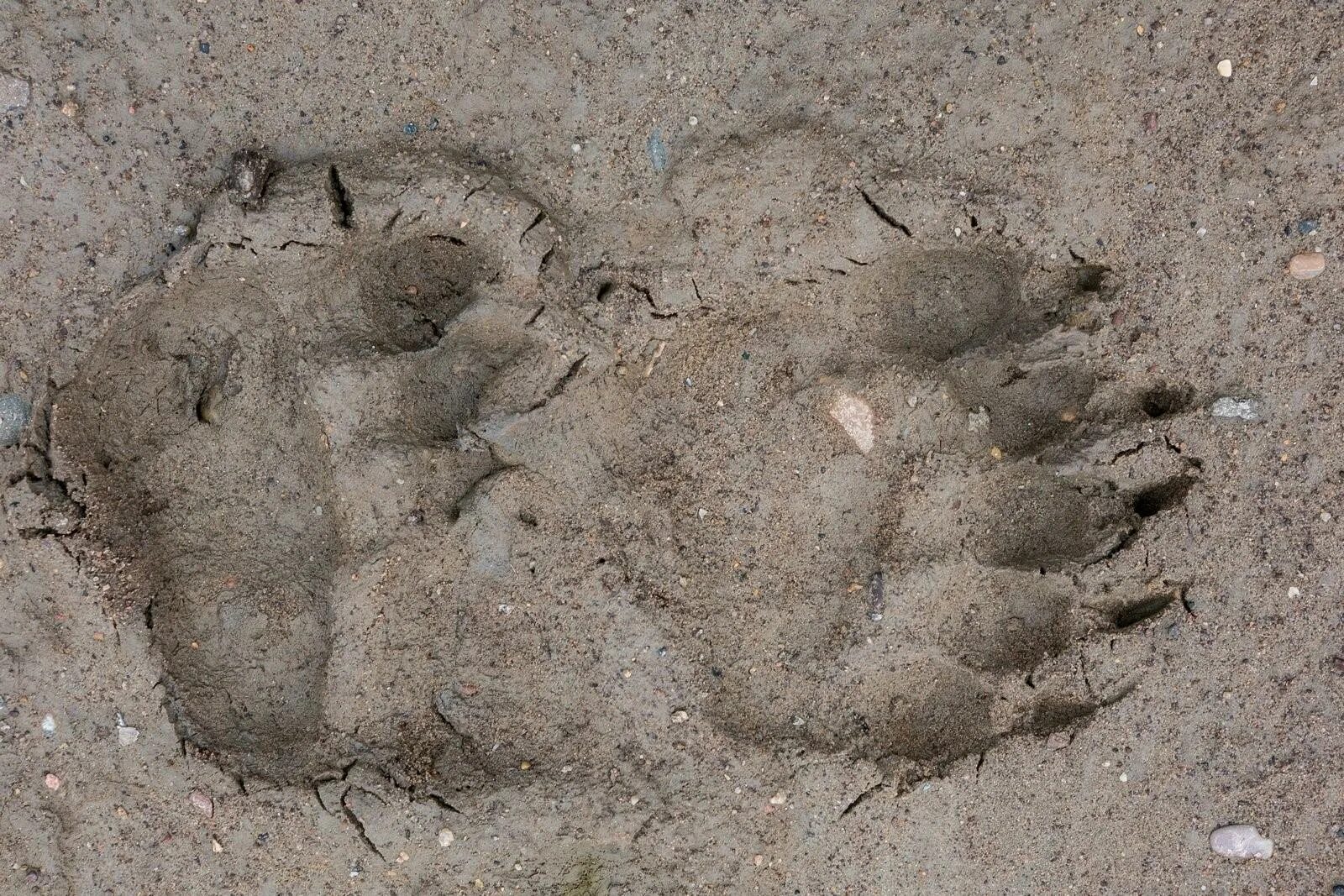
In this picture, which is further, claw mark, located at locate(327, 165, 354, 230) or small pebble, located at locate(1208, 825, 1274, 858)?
small pebble, located at locate(1208, 825, 1274, 858)

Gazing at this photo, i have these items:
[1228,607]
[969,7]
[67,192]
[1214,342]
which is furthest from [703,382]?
[67,192]

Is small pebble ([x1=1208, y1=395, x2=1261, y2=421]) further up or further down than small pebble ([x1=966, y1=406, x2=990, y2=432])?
further down

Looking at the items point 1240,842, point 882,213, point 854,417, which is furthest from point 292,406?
point 1240,842

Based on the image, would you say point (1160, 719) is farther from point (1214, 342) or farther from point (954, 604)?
point (1214, 342)

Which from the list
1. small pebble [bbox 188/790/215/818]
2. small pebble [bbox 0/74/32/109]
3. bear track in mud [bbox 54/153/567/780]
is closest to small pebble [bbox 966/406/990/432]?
bear track in mud [bbox 54/153/567/780]

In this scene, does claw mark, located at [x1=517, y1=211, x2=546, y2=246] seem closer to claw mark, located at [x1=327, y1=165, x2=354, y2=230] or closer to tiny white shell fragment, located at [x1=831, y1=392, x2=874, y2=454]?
claw mark, located at [x1=327, y1=165, x2=354, y2=230]
